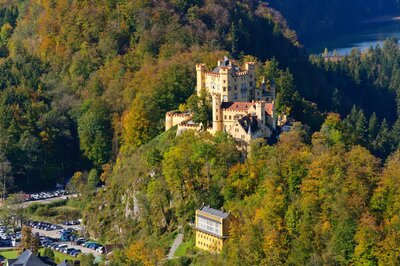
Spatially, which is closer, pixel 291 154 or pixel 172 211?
pixel 291 154

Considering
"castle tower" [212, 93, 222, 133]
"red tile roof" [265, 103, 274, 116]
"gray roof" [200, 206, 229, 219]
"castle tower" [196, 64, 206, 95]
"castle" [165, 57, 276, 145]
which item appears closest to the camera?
"gray roof" [200, 206, 229, 219]

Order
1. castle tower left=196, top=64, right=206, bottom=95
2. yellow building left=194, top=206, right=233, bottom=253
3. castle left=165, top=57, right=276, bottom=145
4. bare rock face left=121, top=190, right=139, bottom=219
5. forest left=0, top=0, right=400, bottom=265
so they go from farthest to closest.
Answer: castle tower left=196, top=64, right=206, bottom=95 → bare rock face left=121, top=190, right=139, bottom=219 → castle left=165, top=57, right=276, bottom=145 → yellow building left=194, top=206, right=233, bottom=253 → forest left=0, top=0, right=400, bottom=265

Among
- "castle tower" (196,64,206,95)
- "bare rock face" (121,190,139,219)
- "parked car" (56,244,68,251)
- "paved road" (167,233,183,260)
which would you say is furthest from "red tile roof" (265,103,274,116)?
"parked car" (56,244,68,251)

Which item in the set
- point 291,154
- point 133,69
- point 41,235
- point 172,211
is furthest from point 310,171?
point 133,69

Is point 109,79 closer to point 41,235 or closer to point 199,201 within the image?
point 41,235

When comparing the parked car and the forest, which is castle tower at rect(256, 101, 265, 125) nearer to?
the forest

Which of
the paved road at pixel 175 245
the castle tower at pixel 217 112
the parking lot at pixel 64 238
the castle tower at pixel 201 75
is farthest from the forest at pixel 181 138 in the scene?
the castle tower at pixel 201 75
